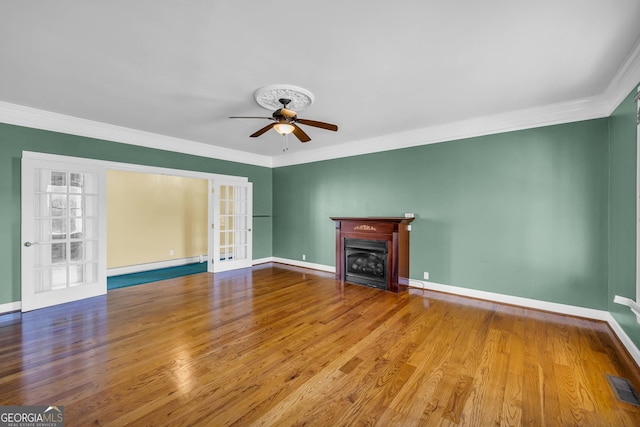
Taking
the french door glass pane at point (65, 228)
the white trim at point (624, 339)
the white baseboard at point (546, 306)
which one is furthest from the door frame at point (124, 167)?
the white trim at point (624, 339)

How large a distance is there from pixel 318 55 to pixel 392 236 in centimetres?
297

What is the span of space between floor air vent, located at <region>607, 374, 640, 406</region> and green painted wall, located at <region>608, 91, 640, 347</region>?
534 mm

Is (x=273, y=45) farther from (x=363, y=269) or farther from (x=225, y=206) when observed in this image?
(x=225, y=206)

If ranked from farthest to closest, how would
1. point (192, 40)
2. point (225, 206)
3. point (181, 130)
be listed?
1. point (225, 206)
2. point (181, 130)
3. point (192, 40)

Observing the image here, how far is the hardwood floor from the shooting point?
176 cm

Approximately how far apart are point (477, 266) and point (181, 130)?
518 centimetres

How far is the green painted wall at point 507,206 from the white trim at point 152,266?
4.45 metres

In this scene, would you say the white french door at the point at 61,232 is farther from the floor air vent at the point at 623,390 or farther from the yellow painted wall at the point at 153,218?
the floor air vent at the point at 623,390

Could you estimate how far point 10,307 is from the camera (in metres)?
3.46

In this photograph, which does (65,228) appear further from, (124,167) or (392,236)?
(392,236)

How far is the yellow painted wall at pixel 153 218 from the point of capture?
566cm

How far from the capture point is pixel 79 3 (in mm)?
1766

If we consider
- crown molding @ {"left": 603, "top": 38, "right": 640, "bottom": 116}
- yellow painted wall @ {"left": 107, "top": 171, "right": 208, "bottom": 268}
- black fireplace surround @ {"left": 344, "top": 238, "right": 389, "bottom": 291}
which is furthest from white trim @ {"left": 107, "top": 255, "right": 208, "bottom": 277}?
crown molding @ {"left": 603, "top": 38, "right": 640, "bottom": 116}

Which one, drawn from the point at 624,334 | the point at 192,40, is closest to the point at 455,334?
the point at 624,334
